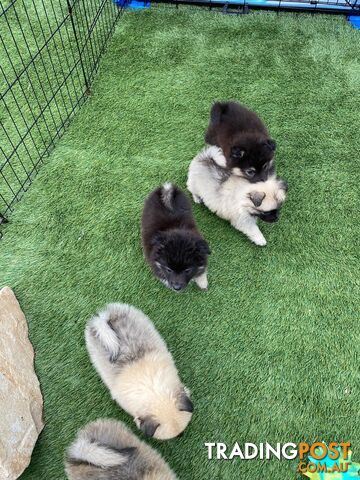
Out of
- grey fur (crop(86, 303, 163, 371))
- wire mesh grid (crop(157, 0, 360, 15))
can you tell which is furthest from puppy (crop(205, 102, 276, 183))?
wire mesh grid (crop(157, 0, 360, 15))

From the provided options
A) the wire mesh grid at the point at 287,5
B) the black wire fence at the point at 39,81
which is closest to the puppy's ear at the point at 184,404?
the black wire fence at the point at 39,81

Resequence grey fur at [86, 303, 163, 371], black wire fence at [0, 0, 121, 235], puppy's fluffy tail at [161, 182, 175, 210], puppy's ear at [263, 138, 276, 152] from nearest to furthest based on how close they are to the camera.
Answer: grey fur at [86, 303, 163, 371]
puppy's fluffy tail at [161, 182, 175, 210]
puppy's ear at [263, 138, 276, 152]
black wire fence at [0, 0, 121, 235]

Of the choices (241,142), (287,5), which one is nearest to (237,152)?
(241,142)

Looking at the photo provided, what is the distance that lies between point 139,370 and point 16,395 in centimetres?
61

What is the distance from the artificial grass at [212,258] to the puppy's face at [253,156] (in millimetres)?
373

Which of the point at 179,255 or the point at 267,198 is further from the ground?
the point at 179,255

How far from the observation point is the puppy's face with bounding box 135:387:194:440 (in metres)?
1.70

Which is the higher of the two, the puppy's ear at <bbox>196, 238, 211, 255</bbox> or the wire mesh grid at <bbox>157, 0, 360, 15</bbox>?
the wire mesh grid at <bbox>157, 0, 360, 15</bbox>

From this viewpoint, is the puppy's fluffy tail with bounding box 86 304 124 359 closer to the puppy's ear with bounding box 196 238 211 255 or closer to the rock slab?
the rock slab

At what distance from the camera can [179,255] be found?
6.77 feet

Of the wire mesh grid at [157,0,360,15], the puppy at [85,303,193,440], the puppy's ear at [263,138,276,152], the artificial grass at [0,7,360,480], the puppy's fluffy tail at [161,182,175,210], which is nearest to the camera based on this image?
the puppy at [85,303,193,440]

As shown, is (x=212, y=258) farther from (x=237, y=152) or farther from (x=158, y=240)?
(x=237, y=152)

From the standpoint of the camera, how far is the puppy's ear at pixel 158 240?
6.89 ft

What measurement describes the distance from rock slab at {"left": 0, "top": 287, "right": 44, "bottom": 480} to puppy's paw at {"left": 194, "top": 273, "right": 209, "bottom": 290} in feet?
3.29
